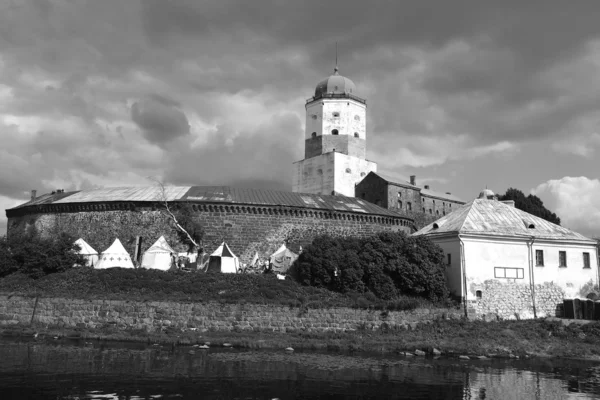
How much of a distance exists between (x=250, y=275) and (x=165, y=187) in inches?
559

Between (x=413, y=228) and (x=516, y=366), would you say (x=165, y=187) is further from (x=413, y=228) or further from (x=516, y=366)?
(x=516, y=366)

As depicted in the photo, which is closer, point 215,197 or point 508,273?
point 508,273

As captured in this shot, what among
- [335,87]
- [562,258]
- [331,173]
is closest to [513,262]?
[562,258]

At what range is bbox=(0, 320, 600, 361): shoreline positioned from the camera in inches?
805

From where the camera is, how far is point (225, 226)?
3428 cm

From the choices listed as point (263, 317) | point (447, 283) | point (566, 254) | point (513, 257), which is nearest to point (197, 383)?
point (263, 317)

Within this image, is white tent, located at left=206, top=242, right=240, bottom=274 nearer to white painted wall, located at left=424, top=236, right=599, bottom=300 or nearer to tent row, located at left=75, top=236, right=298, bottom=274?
tent row, located at left=75, top=236, right=298, bottom=274

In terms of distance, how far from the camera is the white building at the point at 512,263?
1038 inches

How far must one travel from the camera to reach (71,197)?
38.3 meters

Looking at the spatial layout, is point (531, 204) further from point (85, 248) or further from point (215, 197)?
point (85, 248)

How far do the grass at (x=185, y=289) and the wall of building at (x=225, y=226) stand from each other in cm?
705

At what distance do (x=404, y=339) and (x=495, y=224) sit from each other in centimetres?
978

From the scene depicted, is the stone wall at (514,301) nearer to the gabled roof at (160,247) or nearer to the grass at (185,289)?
the grass at (185,289)

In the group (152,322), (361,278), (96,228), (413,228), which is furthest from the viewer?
(413,228)
